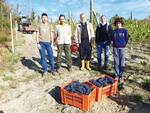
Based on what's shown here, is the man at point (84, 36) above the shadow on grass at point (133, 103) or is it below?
above

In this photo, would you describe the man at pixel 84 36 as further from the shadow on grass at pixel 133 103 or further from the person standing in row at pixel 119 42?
the shadow on grass at pixel 133 103

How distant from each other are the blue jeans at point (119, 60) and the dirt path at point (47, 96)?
0.43m

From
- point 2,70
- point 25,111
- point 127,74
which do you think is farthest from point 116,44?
point 2,70

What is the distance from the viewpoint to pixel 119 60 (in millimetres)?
7906

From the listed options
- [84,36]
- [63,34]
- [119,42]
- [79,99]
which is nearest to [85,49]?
[84,36]

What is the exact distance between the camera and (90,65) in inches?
391

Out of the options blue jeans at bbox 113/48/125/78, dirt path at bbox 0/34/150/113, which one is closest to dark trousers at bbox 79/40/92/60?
dirt path at bbox 0/34/150/113

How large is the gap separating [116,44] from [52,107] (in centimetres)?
239

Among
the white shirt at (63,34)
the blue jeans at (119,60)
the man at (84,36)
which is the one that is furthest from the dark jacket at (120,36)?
the white shirt at (63,34)

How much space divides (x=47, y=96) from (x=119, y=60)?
2137 millimetres

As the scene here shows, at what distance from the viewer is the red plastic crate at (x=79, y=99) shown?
638cm

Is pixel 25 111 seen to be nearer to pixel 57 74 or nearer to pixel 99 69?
pixel 57 74

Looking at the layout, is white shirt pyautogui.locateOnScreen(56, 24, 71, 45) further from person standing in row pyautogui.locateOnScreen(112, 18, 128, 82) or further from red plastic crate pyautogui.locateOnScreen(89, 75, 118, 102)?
red plastic crate pyautogui.locateOnScreen(89, 75, 118, 102)

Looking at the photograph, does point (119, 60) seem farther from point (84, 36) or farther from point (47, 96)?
point (47, 96)
